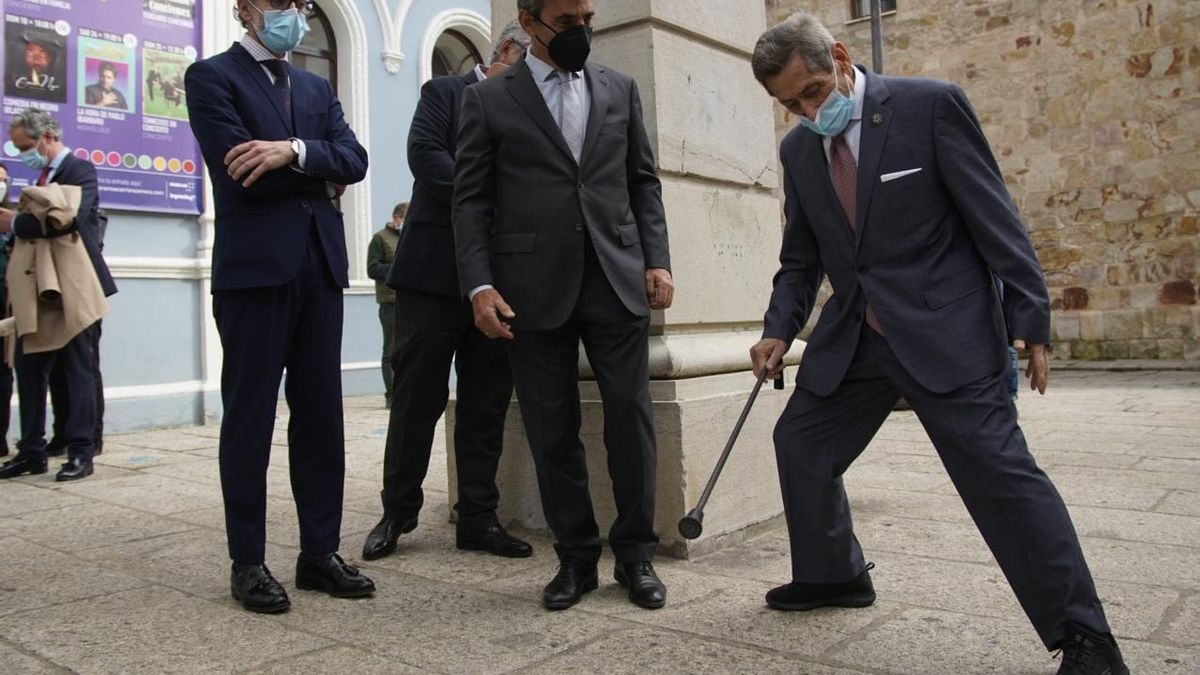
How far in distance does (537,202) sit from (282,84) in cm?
93

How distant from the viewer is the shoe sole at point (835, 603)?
9.67 ft

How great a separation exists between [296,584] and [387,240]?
5.90 m

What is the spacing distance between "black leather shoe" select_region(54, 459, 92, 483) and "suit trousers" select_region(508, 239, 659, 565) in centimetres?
374

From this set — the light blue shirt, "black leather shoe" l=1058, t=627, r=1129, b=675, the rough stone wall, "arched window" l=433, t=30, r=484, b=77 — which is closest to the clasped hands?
the light blue shirt

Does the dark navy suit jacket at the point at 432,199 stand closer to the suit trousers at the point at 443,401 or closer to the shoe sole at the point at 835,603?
the suit trousers at the point at 443,401

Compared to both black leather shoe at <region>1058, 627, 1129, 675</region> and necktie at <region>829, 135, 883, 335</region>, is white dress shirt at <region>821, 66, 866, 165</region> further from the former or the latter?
black leather shoe at <region>1058, 627, 1129, 675</region>

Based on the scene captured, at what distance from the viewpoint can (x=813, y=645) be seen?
104 inches

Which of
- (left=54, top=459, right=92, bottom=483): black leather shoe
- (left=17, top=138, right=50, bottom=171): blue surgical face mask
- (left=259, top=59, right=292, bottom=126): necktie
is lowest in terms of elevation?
(left=54, top=459, right=92, bottom=483): black leather shoe

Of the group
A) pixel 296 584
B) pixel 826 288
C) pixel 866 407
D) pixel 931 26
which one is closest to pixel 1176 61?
pixel 931 26

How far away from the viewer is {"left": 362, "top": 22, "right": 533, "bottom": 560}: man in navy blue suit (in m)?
3.79

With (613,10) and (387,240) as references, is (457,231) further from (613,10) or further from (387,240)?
(387,240)

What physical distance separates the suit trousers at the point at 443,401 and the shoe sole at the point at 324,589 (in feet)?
1.91

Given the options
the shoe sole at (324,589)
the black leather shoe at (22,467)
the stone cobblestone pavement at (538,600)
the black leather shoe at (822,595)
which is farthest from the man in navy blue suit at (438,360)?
the black leather shoe at (22,467)

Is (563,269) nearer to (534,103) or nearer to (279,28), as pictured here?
(534,103)
